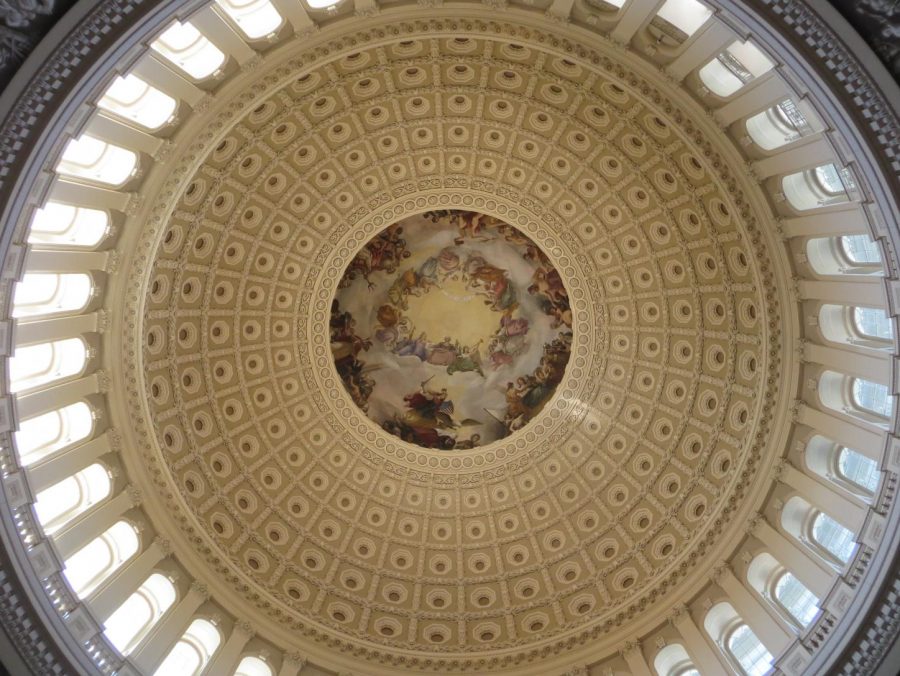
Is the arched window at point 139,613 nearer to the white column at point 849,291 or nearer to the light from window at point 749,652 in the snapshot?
the light from window at point 749,652

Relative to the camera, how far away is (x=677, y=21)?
51.1 ft

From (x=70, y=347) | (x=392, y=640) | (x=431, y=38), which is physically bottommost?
(x=392, y=640)

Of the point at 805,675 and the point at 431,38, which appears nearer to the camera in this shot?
the point at 805,675

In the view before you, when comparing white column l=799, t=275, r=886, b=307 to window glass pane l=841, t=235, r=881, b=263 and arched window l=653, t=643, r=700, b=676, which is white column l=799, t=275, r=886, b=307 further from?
arched window l=653, t=643, r=700, b=676

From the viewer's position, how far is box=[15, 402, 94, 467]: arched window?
623 inches

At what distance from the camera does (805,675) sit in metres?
14.9

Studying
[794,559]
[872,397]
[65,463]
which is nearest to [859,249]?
A: [872,397]

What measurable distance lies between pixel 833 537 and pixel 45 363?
724 inches

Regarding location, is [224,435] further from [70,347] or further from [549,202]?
[549,202]

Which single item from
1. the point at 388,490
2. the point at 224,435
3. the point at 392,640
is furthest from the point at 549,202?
the point at 392,640

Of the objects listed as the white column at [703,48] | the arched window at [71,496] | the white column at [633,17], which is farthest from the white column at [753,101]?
the arched window at [71,496]

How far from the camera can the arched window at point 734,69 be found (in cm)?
1495

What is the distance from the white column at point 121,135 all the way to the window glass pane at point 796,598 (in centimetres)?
1776

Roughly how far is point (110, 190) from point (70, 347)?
3902 mm
